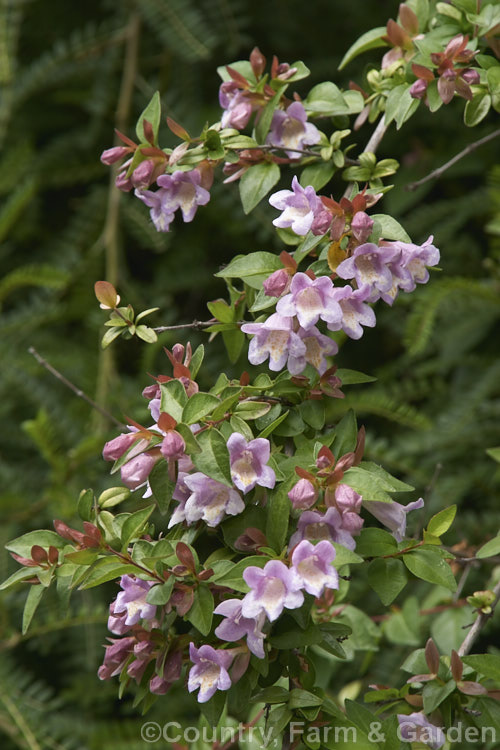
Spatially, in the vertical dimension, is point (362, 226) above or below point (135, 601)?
above

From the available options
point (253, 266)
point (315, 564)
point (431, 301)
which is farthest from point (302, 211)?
point (431, 301)

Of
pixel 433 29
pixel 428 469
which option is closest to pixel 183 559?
pixel 433 29

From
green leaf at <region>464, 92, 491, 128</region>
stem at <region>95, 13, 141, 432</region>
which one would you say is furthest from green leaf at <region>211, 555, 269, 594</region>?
stem at <region>95, 13, 141, 432</region>

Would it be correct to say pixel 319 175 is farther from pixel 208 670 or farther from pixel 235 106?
pixel 208 670

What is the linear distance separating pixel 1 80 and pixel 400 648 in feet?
4.01

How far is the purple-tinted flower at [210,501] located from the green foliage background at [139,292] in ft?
1.96

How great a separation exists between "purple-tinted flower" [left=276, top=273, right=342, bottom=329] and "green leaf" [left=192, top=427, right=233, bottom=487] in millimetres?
107

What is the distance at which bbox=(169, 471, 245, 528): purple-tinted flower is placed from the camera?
590mm

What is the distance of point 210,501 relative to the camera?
1.96 feet

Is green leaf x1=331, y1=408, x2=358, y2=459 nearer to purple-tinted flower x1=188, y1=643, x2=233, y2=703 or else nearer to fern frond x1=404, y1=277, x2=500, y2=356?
purple-tinted flower x1=188, y1=643, x2=233, y2=703

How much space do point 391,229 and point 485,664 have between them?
38 cm

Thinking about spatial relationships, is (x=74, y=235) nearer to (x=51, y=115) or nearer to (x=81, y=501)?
(x=51, y=115)

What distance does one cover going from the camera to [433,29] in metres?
0.84

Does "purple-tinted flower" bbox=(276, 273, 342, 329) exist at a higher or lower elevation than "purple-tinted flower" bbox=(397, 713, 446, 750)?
higher
